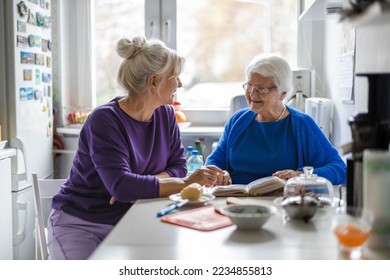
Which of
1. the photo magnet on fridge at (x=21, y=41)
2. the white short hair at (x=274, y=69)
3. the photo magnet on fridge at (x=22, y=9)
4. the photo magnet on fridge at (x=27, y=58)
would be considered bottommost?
the white short hair at (x=274, y=69)

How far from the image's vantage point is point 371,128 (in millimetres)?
1002

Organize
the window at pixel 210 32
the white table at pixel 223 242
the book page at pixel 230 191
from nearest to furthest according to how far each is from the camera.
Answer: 1. the white table at pixel 223 242
2. the book page at pixel 230 191
3. the window at pixel 210 32

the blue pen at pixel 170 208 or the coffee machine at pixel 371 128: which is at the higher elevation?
the coffee machine at pixel 371 128

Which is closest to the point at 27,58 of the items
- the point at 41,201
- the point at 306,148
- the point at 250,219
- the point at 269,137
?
the point at 41,201

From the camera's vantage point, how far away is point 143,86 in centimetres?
169

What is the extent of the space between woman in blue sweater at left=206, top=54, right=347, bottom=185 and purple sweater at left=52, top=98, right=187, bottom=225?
19 cm

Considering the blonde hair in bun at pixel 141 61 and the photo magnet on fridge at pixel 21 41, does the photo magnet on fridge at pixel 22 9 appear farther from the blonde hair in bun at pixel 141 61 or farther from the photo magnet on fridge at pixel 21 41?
the blonde hair in bun at pixel 141 61

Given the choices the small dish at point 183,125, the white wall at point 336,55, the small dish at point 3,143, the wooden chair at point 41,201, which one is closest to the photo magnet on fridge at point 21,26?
the small dish at point 3,143

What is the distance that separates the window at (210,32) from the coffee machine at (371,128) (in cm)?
189

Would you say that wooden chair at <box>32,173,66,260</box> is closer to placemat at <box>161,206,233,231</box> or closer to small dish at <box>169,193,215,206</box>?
small dish at <box>169,193,215,206</box>

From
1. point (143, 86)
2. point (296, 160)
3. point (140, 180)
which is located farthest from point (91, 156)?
point (296, 160)

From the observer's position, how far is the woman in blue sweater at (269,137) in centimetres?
175

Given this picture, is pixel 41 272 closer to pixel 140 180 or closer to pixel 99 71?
pixel 140 180

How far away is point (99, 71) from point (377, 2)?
90.7 inches
